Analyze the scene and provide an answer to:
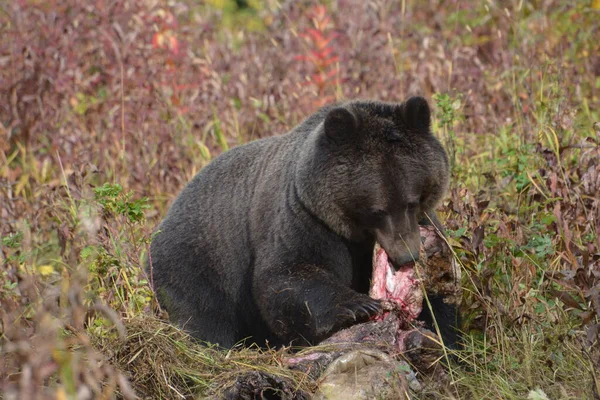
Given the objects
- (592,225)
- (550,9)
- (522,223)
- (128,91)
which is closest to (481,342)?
(592,225)

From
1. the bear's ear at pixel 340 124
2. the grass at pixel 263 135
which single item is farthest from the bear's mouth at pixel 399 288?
the bear's ear at pixel 340 124

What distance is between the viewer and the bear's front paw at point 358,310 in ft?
13.6

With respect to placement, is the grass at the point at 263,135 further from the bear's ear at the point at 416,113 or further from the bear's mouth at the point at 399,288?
the bear's ear at the point at 416,113

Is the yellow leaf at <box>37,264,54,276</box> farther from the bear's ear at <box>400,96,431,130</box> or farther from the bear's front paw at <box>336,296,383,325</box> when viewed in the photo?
the bear's ear at <box>400,96,431,130</box>

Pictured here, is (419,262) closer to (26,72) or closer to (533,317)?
(533,317)

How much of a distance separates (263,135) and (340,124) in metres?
3.02

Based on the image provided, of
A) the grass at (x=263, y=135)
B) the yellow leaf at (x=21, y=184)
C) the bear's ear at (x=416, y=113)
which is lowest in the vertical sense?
the yellow leaf at (x=21, y=184)

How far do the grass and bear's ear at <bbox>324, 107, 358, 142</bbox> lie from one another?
2.55 ft

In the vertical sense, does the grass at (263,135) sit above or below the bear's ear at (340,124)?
below

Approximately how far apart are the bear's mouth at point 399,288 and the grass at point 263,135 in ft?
1.00

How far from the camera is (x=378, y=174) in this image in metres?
4.33

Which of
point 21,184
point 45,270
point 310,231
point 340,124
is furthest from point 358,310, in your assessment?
point 21,184

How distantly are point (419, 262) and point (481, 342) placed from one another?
490mm

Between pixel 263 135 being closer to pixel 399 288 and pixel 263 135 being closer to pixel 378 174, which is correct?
pixel 378 174
